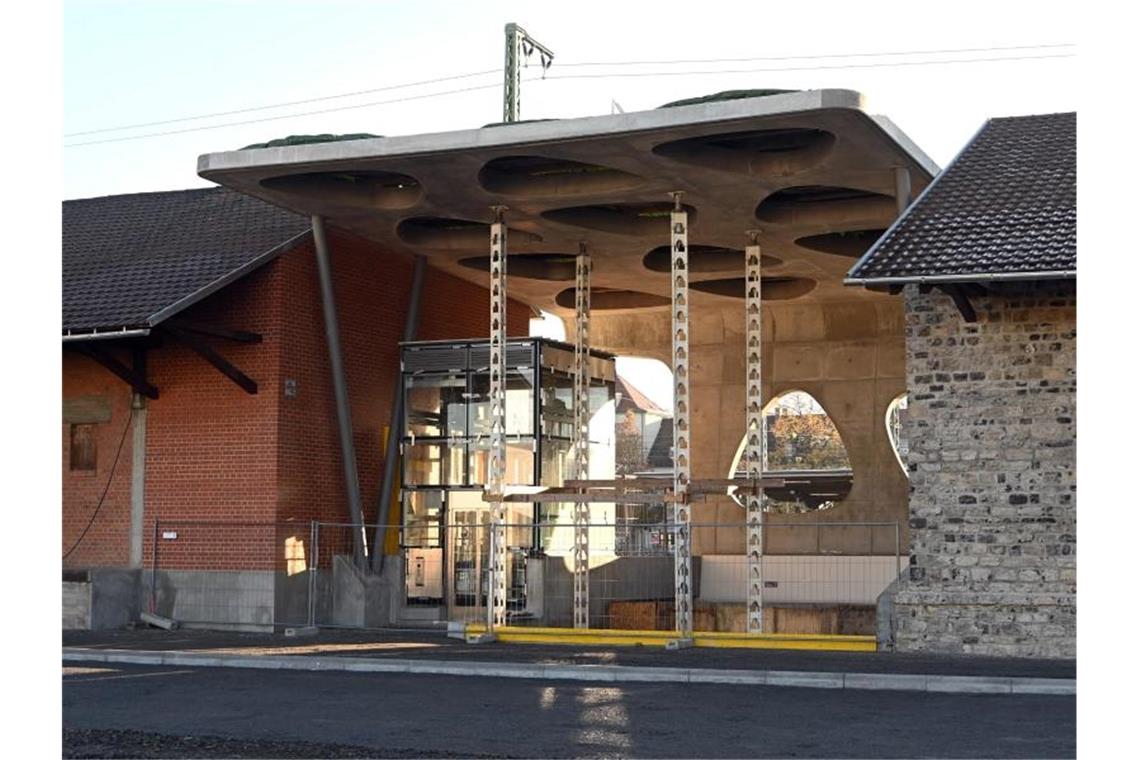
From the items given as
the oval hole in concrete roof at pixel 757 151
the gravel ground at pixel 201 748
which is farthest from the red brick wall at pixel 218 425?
the gravel ground at pixel 201 748

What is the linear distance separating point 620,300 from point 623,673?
18.2 metres

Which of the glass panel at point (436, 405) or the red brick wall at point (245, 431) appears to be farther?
the glass panel at point (436, 405)

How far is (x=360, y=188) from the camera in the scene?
2361cm

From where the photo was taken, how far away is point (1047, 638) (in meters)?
18.4

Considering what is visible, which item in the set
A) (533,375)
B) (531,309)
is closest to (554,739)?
(533,375)

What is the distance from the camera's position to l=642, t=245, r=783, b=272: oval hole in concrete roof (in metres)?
28.4

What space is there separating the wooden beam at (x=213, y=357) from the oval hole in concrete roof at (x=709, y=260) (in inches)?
291

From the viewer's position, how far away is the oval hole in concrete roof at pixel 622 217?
2467 centimetres

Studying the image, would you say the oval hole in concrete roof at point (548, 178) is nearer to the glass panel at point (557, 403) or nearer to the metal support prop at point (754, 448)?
the metal support prop at point (754, 448)

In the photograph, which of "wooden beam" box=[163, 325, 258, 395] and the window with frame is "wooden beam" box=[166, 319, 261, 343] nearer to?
"wooden beam" box=[163, 325, 258, 395]

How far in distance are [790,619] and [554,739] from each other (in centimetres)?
1857

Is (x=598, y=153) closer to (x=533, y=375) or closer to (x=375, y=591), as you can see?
(x=533, y=375)

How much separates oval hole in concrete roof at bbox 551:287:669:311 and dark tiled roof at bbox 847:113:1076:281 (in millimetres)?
10842

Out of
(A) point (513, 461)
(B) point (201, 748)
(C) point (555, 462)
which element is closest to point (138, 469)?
(A) point (513, 461)
